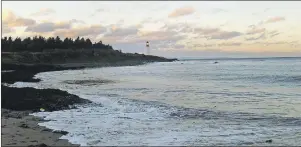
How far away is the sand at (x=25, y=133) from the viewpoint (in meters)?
12.2

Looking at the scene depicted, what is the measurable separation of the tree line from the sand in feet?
337

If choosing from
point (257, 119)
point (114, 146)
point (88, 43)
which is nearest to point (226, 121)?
point (257, 119)

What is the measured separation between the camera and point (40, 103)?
21.7 meters

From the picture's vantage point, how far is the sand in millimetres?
12186

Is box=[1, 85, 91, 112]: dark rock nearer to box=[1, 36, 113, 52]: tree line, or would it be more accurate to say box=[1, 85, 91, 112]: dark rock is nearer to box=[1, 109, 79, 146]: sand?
box=[1, 109, 79, 146]: sand

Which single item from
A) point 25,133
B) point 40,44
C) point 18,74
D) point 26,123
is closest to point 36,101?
point 26,123

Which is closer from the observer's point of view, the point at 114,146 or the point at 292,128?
the point at 114,146

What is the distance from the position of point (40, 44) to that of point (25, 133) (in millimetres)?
128255

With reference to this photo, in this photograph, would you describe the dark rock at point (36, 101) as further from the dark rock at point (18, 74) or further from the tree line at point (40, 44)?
the tree line at point (40, 44)

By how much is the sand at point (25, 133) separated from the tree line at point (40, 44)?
337 ft

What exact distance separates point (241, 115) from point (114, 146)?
8.79m

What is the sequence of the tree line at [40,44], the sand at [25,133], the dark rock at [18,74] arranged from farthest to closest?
the tree line at [40,44] < the dark rock at [18,74] < the sand at [25,133]

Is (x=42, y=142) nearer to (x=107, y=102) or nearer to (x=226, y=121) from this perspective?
(x=226, y=121)

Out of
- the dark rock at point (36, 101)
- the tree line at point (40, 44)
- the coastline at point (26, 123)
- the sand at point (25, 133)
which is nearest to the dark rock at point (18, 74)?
the dark rock at point (36, 101)
